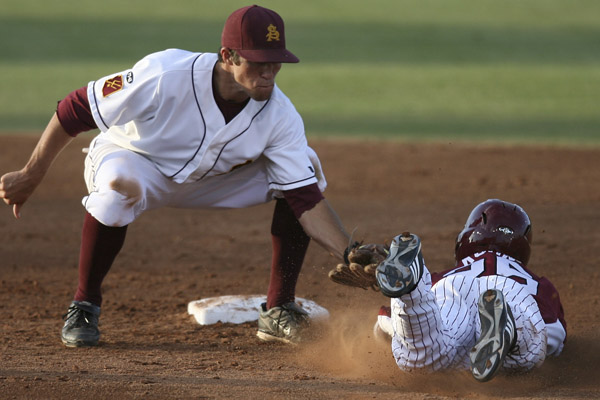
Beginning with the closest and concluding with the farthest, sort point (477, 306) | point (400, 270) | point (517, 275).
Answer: point (400, 270)
point (477, 306)
point (517, 275)

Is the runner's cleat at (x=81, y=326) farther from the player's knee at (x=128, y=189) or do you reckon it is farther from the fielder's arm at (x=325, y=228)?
the fielder's arm at (x=325, y=228)

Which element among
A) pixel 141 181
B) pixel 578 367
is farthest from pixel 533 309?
pixel 141 181

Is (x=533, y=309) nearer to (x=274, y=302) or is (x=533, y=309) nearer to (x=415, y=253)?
(x=415, y=253)

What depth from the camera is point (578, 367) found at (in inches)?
135

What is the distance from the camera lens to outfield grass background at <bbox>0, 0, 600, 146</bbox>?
10.4 meters

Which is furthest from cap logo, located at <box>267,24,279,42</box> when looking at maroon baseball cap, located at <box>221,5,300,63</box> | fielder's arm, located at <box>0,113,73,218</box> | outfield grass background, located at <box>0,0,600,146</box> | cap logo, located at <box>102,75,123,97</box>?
outfield grass background, located at <box>0,0,600,146</box>

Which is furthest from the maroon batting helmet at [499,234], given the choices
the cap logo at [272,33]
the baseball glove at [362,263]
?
the cap logo at [272,33]

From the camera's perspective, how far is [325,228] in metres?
3.54

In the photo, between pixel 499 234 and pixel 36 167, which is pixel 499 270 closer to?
pixel 499 234

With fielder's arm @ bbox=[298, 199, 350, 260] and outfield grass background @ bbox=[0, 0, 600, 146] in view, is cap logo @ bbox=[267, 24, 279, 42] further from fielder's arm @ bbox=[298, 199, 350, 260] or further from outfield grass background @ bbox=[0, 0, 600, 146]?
outfield grass background @ bbox=[0, 0, 600, 146]

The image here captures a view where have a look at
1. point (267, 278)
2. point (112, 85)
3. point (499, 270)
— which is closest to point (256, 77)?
point (112, 85)

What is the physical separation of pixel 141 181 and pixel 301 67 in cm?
1067

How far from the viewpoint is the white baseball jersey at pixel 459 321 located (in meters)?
2.95

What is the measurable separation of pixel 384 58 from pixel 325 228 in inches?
464
